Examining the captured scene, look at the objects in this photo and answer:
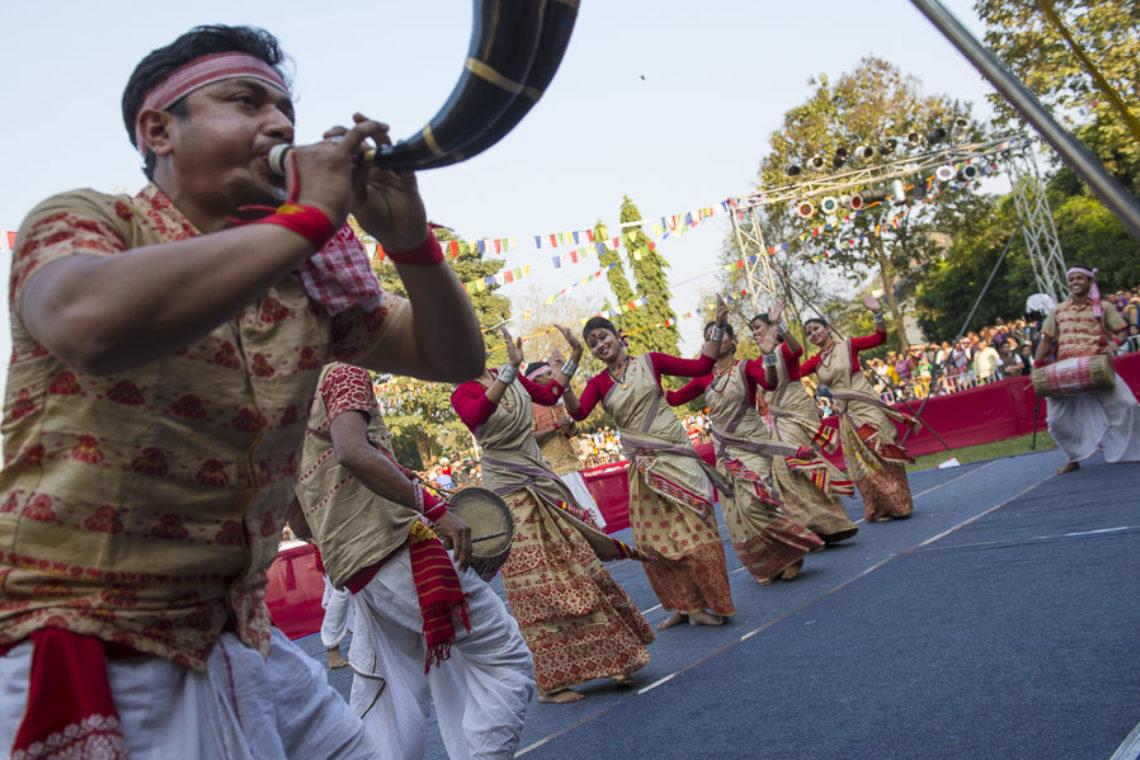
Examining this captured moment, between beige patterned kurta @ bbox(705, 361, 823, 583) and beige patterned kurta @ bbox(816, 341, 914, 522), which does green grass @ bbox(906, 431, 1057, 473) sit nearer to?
beige patterned kurta @ bbox(816, 341, 914, 522)

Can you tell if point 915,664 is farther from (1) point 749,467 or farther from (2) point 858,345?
(2) point 858,345

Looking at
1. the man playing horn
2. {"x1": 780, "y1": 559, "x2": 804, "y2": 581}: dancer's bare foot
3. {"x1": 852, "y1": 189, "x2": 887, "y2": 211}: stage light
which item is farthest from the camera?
{"x1": 852, "y1": 189, "x2": 887, "y2": 211}: stage light

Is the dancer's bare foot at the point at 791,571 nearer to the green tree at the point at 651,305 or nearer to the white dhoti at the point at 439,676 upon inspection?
the white dhoti at the point at 439,676

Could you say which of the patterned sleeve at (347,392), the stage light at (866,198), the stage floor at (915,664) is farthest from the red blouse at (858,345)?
the stage light at (866,198)

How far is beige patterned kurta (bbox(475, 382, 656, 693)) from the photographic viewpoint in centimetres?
477

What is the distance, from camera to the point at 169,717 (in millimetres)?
1335

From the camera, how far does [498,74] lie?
120cm

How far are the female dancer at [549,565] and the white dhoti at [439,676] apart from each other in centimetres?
135

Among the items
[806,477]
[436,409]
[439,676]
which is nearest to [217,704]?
[439,676]

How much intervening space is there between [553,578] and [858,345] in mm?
5450

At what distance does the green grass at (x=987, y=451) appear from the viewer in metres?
13.1

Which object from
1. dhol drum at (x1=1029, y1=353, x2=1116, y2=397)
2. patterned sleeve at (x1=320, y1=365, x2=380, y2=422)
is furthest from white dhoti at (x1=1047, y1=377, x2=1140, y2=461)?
patterned sleeve at (x1=320, y1=365, x2=380, y2=422)

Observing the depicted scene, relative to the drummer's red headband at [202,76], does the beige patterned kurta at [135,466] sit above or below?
below

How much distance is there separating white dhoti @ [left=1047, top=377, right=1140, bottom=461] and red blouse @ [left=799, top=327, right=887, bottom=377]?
6.68 feet
